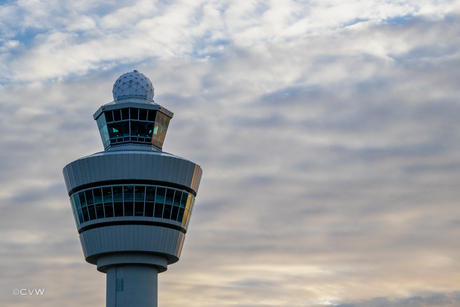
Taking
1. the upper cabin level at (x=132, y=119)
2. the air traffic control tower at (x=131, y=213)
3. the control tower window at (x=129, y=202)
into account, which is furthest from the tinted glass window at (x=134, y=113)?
the control tower window at (x=129, y=202)

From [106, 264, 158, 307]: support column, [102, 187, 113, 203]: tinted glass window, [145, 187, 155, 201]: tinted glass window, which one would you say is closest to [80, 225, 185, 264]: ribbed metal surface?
[106, 264, 158, 307]: support column

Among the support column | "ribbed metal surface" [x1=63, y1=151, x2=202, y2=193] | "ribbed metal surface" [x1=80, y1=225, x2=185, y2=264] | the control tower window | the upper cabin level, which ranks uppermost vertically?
the upper cabin level

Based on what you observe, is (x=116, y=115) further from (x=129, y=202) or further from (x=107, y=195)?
(x=129, y=202)

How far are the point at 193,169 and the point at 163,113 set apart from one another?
26.3 ft

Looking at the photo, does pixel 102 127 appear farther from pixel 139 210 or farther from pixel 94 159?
pixel 139 210

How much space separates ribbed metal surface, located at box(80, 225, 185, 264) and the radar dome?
54.3 feet

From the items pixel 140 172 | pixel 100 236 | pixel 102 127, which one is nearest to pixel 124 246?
pixel 100 236

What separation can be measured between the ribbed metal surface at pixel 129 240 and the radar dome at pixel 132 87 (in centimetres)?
1656

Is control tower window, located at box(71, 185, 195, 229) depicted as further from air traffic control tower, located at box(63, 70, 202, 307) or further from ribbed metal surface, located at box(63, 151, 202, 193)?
ribbed metal surface, located at box(63, 151, 202, 193)

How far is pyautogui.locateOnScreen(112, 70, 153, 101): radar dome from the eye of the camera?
8581 centimetres

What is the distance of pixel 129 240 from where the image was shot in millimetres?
76562

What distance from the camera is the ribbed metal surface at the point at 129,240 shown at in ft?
251

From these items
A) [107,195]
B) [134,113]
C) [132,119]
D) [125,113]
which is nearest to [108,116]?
[125,113]

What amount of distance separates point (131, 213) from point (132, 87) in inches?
639
